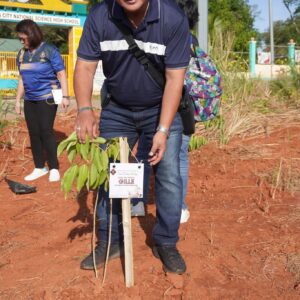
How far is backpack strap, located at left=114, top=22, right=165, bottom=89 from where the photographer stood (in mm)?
2648

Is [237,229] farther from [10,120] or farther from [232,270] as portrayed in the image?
[10,120]

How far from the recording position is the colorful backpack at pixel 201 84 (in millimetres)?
3525

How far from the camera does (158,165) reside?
2943mm

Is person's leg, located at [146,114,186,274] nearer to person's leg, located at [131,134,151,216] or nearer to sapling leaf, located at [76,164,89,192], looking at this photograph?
person's leg, located at [131,134,151,216]

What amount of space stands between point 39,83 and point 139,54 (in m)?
2.82

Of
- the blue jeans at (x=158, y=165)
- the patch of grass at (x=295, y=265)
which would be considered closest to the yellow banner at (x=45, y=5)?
the blue jeans at (x=158, y=165)

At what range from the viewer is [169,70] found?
8.86ft

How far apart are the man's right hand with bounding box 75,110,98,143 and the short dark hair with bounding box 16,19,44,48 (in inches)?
107

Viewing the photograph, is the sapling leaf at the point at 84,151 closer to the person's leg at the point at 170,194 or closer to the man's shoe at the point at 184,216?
the person's leg at the point at 170,194

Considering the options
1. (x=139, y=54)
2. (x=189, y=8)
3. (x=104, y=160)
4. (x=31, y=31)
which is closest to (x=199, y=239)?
(x=104, y=160)

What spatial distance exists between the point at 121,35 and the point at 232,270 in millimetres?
→ 1569

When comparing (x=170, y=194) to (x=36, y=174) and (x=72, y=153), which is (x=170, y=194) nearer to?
(x=72, y=153)

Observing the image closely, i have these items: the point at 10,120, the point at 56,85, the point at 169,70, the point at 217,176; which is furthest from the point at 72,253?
the point at 10,120

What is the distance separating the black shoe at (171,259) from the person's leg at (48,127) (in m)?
2.57
